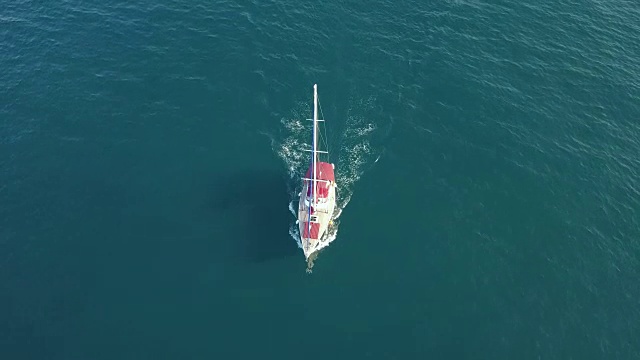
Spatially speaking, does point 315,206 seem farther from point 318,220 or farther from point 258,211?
point 258,211

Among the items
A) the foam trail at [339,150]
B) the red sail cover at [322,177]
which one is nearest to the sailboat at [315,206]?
the red sail cover at [322,177]

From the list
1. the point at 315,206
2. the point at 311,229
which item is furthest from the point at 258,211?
the point at 311,229

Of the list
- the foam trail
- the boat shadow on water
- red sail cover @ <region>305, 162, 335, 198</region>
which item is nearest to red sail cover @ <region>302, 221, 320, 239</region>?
the boat shadow on water

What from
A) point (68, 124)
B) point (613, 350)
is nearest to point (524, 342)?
point (613, 350)

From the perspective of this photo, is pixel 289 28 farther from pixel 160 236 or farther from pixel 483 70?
pixel 160 236

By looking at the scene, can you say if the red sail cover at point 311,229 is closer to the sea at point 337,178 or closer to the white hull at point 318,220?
the white hull at point 318,220

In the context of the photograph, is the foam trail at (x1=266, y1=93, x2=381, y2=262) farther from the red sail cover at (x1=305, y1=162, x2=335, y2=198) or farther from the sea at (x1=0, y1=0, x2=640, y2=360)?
the red sail cover at (x1=305, y1=162, x2=335, y2=198)
